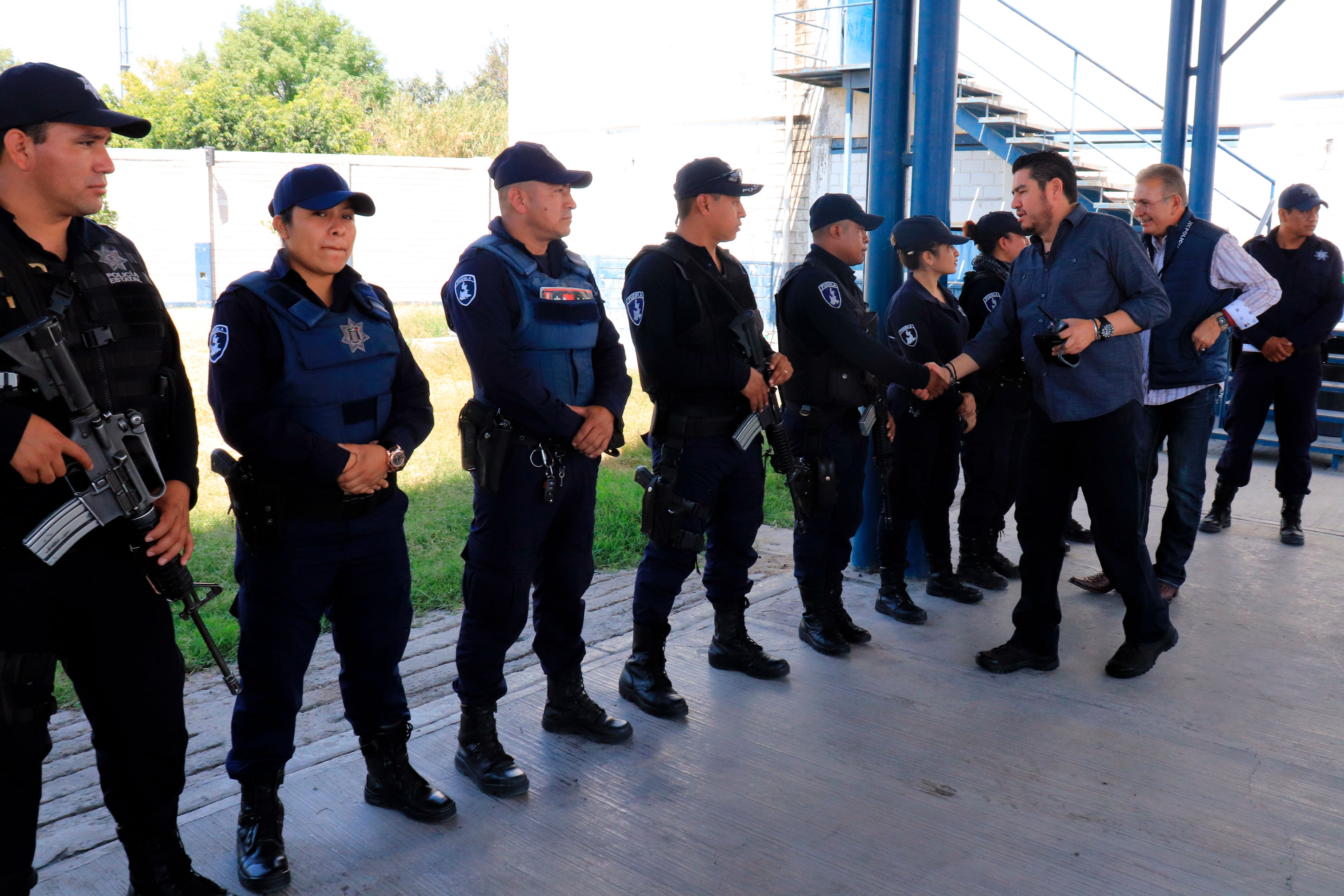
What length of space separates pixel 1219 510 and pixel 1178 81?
393 cm

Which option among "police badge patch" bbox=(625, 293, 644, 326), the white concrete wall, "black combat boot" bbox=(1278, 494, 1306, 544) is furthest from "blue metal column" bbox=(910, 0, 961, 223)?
the white concrete wall

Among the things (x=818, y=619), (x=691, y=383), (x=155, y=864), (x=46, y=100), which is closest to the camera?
(x=46, y=100)

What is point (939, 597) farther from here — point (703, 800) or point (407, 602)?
point (407, 602)

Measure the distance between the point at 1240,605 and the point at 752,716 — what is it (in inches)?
112

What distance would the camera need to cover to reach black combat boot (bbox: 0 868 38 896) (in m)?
2.22

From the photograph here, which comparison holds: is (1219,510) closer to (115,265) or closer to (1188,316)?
(1188,316)

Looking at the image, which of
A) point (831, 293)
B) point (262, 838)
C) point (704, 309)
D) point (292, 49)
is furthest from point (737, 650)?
point (292, 49)

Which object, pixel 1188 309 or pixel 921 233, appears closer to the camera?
pixel 921 233

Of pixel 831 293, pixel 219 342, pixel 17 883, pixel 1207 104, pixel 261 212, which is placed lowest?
pixel 17 883

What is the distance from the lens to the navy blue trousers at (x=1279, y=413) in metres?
6.05

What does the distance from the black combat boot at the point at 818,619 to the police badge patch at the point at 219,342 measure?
2588 millimetres

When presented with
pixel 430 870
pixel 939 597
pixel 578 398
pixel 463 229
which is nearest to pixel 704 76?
pixel 463 229

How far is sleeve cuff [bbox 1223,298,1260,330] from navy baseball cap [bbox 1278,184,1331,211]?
5.90 feet

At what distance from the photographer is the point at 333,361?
270 centimetres
